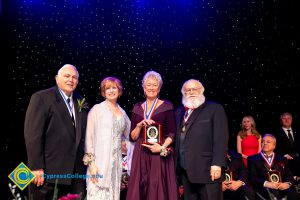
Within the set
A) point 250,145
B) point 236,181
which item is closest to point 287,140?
point 250,145

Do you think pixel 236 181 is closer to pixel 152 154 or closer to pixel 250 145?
pixel 250 145

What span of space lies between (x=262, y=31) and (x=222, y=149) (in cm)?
400

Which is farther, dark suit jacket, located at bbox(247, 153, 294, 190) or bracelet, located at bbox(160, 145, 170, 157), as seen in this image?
dark suit jacket, located at bbox(247, 153, 294, 190)

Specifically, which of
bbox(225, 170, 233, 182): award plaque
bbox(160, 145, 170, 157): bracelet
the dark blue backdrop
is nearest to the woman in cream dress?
bbox(160, 145, 170, 157): bracelet

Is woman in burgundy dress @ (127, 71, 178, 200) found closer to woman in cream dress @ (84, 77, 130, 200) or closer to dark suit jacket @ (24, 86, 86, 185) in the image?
woman in cream dress @ (84, 77, 130, 200)

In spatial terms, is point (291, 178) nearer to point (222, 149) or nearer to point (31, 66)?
point (222, 149)

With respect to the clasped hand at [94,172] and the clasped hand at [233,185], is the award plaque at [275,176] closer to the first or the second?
the clasped hand at [233,185]

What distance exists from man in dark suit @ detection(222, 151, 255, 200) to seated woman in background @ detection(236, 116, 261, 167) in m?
0.66

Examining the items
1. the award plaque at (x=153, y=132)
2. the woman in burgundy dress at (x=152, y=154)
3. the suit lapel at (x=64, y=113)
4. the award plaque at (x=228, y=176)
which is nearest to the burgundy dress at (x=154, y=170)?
the woman in burgundy dress at (x=152, y=154)

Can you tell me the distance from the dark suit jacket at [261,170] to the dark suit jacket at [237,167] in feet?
0.41

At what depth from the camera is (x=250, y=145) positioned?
6.77 m

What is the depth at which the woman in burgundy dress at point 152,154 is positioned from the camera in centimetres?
404

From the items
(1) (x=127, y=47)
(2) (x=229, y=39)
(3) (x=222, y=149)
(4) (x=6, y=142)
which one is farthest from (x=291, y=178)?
(4) (x=6, y=142)

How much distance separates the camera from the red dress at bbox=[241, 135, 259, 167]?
6766mm
